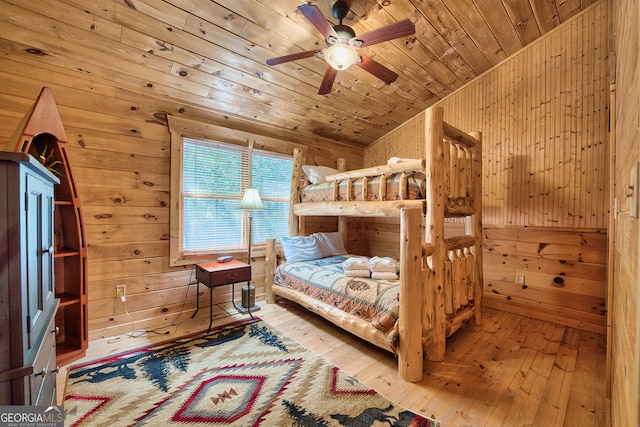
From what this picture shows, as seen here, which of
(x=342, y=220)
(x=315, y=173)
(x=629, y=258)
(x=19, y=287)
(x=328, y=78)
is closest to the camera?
(x=629, y=258)

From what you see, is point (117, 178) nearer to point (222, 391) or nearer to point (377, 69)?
point (222, 391)

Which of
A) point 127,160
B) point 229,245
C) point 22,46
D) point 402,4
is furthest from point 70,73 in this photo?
point 402,4

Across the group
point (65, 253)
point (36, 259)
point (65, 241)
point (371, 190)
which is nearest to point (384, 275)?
point (371, 190)

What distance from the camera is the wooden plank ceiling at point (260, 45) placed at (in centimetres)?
199

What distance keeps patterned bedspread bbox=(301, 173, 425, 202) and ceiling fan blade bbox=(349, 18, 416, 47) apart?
3.64ft

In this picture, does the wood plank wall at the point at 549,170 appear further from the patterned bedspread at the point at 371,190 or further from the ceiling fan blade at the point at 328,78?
the ceiling fan blade at the point at 328,78

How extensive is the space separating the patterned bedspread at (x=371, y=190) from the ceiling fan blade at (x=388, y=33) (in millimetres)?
1110

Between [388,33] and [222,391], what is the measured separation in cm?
267

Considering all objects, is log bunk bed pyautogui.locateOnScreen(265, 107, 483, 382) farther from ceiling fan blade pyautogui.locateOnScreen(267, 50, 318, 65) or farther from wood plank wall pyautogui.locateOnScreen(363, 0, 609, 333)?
ceiling fan blade pyautogui.locateOnScreen(267, 50, 318, 65)

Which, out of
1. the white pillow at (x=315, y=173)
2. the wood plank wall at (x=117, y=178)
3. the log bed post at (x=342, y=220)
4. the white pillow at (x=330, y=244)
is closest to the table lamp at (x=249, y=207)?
the wood plank wall at (x=117, y=178)

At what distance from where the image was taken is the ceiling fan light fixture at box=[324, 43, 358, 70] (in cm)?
187

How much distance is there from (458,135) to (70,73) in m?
3.48

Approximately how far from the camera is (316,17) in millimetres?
1648

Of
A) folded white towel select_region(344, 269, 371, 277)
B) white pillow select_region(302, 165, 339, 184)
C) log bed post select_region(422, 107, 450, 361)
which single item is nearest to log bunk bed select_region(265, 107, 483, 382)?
log bed post select_region(422, 107, 450, 361)
